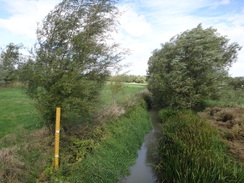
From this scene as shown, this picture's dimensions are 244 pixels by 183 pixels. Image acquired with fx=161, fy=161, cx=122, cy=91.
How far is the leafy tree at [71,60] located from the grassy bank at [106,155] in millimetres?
1145

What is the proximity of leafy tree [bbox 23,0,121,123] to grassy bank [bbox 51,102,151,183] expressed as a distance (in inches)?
45.1

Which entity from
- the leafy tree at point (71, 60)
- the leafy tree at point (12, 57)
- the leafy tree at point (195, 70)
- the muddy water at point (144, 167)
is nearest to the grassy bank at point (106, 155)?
the muddy water at point (144, 167)

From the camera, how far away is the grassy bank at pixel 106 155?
3891mm

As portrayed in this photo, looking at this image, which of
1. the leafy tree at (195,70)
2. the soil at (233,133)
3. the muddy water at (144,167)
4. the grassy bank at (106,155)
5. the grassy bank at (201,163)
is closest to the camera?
the grassy bank at (201,163)

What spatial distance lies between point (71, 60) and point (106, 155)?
131 inches

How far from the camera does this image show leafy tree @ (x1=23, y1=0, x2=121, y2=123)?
4910 millimetres

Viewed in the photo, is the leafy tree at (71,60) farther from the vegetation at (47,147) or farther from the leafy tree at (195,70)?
the leafy tree at (195,70)

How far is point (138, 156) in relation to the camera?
272 inches

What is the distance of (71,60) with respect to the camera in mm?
5375

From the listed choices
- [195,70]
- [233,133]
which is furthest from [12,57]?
[195,70]

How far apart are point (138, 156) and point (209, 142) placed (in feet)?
10.1

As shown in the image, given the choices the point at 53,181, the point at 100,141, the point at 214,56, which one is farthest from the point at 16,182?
the point at 214,56

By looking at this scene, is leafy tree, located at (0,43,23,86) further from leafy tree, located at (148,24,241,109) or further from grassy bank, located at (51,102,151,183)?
leafy tree, located at (148,24,241,109)

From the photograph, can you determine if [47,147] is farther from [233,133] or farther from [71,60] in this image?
[233,133]
